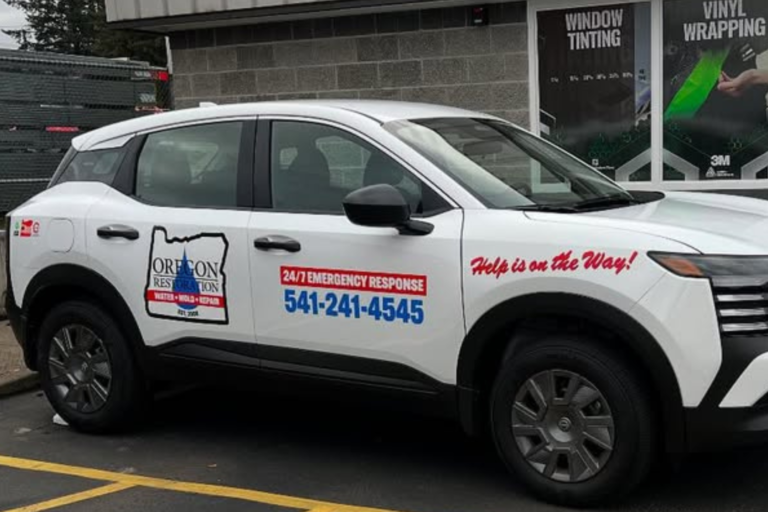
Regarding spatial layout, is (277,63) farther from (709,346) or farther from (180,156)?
(709,346)

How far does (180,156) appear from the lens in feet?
16.1

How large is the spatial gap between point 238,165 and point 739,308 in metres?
2.51

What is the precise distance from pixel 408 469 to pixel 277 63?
240 inches

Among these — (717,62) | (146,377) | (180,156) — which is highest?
(717,62)

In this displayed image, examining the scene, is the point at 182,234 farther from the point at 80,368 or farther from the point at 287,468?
the point at 287,468

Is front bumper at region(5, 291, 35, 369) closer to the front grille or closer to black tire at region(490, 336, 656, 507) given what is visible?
black tire at region(490, 336, 656, 507)

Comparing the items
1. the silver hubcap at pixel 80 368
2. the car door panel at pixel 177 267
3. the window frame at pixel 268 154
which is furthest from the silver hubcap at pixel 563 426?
the silver hubcap at pixel 80 368

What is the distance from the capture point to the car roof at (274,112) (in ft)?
14.7

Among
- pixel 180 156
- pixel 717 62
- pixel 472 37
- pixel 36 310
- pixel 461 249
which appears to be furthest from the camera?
pixel 472 37

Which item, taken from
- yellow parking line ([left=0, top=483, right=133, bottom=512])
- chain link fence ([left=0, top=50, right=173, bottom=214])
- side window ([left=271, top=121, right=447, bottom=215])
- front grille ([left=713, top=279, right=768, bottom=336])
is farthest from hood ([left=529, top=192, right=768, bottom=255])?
chain link fence ([left=0, top=50, right=173, bottom=214])

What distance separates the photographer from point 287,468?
452 cm

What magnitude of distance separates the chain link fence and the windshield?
967 cm

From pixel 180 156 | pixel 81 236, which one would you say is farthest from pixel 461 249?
pixel 81 236

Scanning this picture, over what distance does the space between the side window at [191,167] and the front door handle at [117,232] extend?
207 mm
